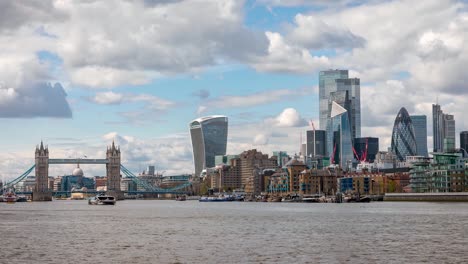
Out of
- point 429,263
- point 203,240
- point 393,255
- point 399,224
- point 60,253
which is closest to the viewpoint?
point 429,263

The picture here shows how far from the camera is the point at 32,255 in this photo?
5638cm

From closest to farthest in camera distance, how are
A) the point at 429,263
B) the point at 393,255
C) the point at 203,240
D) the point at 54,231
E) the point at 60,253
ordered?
the point at 429,263 → the point at 393,255 → the point at 60,253 → the point at 203,240 → the point at 54,231

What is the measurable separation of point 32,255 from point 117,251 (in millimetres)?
6077

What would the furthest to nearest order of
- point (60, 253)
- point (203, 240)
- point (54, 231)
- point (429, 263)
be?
1. point (54, 231)
2. point (203, 240)
3. point (60, 253)
4. point (429, 263)

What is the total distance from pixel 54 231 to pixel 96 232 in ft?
18.5

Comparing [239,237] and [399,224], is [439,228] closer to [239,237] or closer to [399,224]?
[399,224]

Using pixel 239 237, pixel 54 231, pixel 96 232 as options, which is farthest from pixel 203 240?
pixel 54 231

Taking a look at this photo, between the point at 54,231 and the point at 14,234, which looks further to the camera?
the point at 54,231

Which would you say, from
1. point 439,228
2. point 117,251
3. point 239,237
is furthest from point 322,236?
point 117,251

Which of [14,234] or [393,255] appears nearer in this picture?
[393,255]

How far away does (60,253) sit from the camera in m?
57.8

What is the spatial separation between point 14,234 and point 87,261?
28329 mm

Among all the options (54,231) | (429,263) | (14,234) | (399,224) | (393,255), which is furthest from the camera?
(399,224)

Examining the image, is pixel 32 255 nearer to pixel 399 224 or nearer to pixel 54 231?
pixel 54 231
